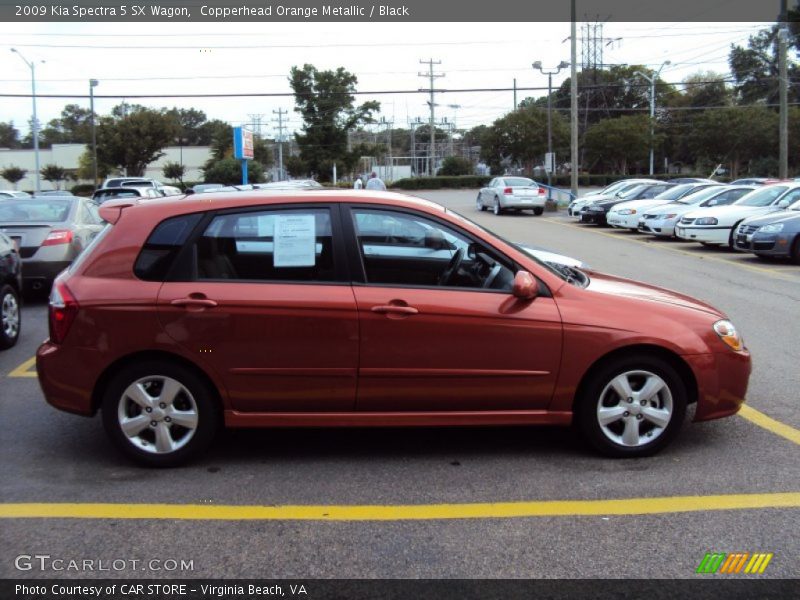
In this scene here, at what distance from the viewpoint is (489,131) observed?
61.0 meters

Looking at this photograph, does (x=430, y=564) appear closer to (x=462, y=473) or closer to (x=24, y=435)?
(x=462, y=473)

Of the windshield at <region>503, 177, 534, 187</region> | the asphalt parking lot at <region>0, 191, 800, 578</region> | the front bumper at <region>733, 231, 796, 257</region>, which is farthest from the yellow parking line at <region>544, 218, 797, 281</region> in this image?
the asphalt parking lot at <region>0, 191, 800, 578</region>

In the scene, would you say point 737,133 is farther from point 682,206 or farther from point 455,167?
point 682,206

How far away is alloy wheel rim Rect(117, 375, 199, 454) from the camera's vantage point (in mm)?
4320

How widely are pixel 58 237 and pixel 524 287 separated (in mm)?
7836

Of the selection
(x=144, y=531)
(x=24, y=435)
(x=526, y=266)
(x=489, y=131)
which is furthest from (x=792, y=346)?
(x=489, y=131)

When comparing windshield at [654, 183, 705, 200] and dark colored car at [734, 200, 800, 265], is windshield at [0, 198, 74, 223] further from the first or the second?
windshield at [654, 183, 705, 200]

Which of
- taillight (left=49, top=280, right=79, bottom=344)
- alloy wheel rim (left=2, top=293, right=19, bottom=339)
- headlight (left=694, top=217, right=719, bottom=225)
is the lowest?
alloy wheel rim (left=2, top=293, right=19, bottom=339)

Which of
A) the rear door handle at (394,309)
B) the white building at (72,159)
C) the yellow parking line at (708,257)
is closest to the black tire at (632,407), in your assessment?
the rear door handle at (394,309)

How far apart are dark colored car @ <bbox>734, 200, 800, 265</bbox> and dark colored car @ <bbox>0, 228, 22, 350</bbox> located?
12487 millimetres

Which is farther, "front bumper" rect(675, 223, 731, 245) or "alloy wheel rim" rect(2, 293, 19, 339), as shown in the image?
"front bumper" rect(675, 223, 731, 245)

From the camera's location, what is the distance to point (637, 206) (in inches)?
842

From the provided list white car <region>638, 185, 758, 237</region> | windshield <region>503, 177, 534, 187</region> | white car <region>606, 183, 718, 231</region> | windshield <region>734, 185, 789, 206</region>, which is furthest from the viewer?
windshield <region>503, 177, 534, 187</region>

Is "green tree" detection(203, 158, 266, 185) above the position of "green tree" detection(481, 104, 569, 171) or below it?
below
